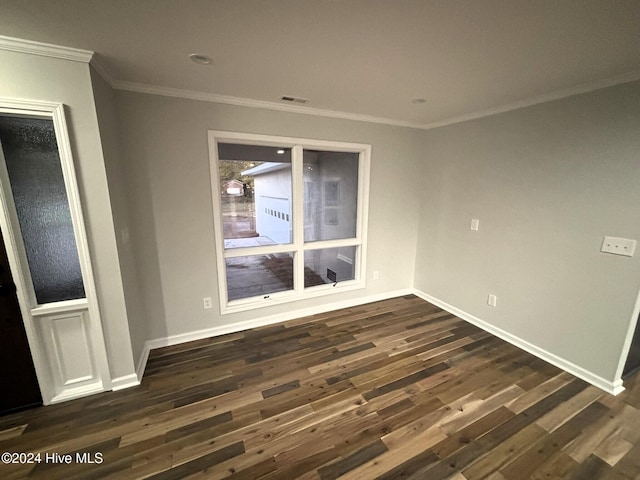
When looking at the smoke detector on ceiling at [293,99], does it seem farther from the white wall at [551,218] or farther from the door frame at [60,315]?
the white wall at [551,218]

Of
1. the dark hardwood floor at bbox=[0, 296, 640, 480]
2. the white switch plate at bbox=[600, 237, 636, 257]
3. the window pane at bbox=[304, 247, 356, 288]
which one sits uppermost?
the white switch plate at bbox=[600, 237, 636, 257]

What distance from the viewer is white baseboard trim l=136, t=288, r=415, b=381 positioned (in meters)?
2.56

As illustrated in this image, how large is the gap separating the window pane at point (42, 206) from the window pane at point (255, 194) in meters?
1.22

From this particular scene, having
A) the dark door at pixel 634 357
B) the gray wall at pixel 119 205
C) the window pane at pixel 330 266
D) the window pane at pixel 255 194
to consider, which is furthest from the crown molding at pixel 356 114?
the dark door at pixel 634 357

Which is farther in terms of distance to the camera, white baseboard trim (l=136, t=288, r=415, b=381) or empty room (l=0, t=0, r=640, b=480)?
white baseboard trim (l=136, t=288, r=415, b=381)

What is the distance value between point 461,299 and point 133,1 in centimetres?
388

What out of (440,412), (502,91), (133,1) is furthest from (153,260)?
(502,91)

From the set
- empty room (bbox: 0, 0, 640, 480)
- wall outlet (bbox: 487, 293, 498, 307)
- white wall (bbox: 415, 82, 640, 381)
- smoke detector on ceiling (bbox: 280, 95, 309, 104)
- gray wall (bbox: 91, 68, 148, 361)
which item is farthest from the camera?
wall outlet (bbox: 487, 293, 498, 307)

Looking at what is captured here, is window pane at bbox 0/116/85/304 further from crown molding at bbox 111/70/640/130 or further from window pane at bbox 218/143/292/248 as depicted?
window pane at bbox 218/143/292/248

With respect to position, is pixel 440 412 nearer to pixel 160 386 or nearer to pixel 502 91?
pixel 160 386

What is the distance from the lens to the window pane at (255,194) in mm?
2758

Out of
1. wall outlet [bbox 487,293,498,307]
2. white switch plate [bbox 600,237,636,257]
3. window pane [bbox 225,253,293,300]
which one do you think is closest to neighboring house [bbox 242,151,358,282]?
window pane [bbox 225,253,293,300]

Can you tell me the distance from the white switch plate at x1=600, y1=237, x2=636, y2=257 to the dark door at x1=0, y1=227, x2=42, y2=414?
4385 mm

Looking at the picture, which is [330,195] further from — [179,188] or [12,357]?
[12,357]
